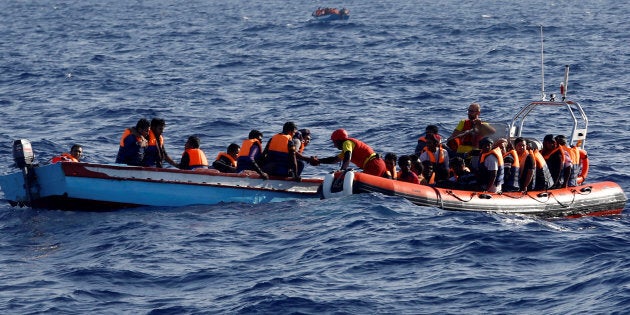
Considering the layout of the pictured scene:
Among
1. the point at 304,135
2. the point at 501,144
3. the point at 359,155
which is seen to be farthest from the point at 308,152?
the point at 501,144

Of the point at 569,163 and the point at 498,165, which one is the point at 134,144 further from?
the point at 569,163

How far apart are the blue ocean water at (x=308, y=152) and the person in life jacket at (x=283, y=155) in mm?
632

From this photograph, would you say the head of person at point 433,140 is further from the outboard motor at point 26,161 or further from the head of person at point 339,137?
the outboard motor at point 26,161

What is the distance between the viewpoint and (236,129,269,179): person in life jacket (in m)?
18.6

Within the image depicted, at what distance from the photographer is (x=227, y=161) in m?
19.3

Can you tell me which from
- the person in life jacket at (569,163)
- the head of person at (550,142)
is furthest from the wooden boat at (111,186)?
the person in life jacket at (569,163)

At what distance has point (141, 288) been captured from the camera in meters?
13.6

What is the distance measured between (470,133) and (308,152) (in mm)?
5346

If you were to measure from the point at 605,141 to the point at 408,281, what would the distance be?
1387 cm

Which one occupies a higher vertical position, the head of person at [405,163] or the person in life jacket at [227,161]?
the person in life jacket at [227,161]

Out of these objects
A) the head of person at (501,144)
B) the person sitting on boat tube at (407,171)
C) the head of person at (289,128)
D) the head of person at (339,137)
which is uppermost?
the head of person at (289,128)

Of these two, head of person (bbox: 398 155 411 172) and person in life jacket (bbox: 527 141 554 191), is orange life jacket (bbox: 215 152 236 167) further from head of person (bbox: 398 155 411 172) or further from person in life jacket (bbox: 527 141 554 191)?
person in life jacket (bbox: 527 141 554 191)

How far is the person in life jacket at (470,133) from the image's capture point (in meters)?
20.2

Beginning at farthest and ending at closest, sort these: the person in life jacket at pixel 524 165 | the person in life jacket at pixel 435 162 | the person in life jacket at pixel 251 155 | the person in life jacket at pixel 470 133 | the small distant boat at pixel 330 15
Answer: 1. the small distant boat at pixel 330 15
2. the person in life jacket at pixel 470 133
3. the person in life jacket at pixel 435 162
4. the person in life jacket at pixel 524 165
5. the person in life jacket at pixel 251 155
